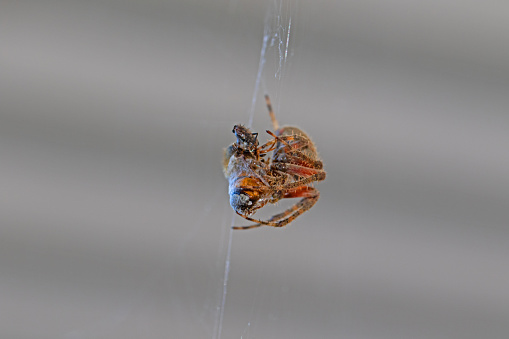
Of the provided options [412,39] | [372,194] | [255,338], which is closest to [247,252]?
[255,338]

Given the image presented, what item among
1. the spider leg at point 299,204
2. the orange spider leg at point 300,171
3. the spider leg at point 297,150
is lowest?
the spider leg at point 299,204

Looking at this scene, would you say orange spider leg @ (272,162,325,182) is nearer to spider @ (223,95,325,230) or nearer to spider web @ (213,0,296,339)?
spider @ (223,95,325,230)

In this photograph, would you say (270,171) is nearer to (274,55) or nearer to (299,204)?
(299,204)

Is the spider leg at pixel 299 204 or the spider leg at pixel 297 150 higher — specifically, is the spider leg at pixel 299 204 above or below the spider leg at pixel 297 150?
below

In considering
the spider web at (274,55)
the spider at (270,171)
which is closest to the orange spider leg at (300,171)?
the spider at (270,171)

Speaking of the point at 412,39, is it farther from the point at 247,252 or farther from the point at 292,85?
the point at 247,252

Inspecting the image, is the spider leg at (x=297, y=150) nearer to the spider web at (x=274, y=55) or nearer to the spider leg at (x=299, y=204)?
the spider leg at (x=299, y=204)

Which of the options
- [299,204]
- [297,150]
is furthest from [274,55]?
[299,204]
